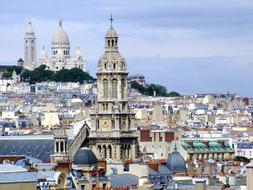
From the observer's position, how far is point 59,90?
586 feet

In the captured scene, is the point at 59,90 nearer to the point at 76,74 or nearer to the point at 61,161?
the point at 76,74

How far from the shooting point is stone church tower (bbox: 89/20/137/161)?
3083 inches

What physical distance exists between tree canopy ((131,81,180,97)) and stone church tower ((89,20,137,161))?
325 feet

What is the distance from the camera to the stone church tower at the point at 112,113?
7831 cm

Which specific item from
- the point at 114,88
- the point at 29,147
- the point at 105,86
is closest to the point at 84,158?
the point at 29,147

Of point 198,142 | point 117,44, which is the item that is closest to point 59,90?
point 198,142

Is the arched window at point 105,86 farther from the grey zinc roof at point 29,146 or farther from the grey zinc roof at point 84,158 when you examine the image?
the grey zinc roof at point 84,158

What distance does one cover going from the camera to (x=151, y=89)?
600 ft

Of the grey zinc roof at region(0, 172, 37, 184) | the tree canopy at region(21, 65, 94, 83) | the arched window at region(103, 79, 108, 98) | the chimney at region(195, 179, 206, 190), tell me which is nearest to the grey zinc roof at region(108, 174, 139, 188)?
the chimney at region(195, 179, 206, 190)

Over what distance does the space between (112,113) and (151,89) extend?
103983mm

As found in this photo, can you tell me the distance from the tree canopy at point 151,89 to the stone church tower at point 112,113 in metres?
99.1

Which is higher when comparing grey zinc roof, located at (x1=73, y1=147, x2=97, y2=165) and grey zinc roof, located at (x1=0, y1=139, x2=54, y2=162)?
grey zinc roof, located at (x1=0, y1=139, x2=54, y2=162)

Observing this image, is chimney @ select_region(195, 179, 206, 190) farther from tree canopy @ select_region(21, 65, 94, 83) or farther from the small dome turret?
tree canopy @ select_region(21, 65, 94, 83)

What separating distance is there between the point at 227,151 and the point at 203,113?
5846cm
